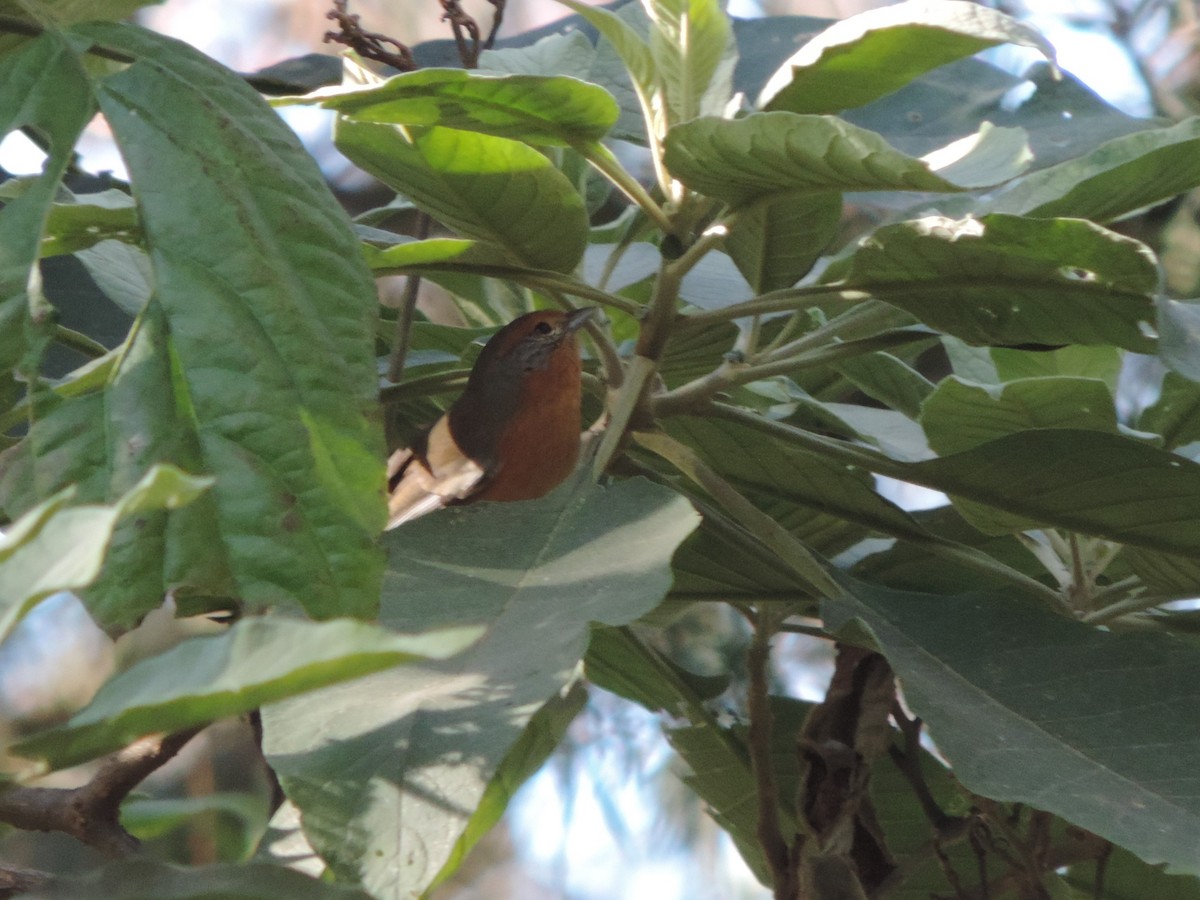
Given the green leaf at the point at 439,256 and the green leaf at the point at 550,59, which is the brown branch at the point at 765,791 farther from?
the green leaf at the point at 550,59

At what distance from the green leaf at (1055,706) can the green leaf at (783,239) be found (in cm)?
43

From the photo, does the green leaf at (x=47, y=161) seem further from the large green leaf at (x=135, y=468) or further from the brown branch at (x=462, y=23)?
the brown branch at (x=462, y=23)

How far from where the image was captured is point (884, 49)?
1255 millimetres

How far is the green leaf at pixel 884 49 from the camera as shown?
3.76 feet

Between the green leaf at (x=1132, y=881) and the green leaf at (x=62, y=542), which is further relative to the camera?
the green leaf at (x=1132, y=881)

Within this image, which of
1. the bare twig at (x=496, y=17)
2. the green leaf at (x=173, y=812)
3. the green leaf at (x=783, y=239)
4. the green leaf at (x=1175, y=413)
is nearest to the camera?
the green leaf at (x=783, y=239)

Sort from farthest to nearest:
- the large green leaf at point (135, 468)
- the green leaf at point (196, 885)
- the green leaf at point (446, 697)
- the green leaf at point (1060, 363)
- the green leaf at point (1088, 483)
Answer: the green leaf at point (1060, 363) → the green leaf at point (1088, 483) → the large green leaf at point (135, 468) → the green leaf at point (446, 697) → the green leaf at point (196, 885)

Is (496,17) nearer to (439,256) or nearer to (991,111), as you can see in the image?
(439,256)

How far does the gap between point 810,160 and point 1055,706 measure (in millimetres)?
612

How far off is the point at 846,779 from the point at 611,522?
649 millimetres

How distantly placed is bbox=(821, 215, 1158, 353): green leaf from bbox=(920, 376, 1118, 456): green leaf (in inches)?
4.5

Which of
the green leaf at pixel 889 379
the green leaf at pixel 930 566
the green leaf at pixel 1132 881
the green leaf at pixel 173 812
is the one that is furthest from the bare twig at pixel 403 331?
the green leaf at pixel 1132 881

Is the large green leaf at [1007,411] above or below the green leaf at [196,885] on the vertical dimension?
below

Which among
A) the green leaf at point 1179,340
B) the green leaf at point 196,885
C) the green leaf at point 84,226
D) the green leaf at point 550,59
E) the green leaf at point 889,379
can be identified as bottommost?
the green leaf at point 889,379
